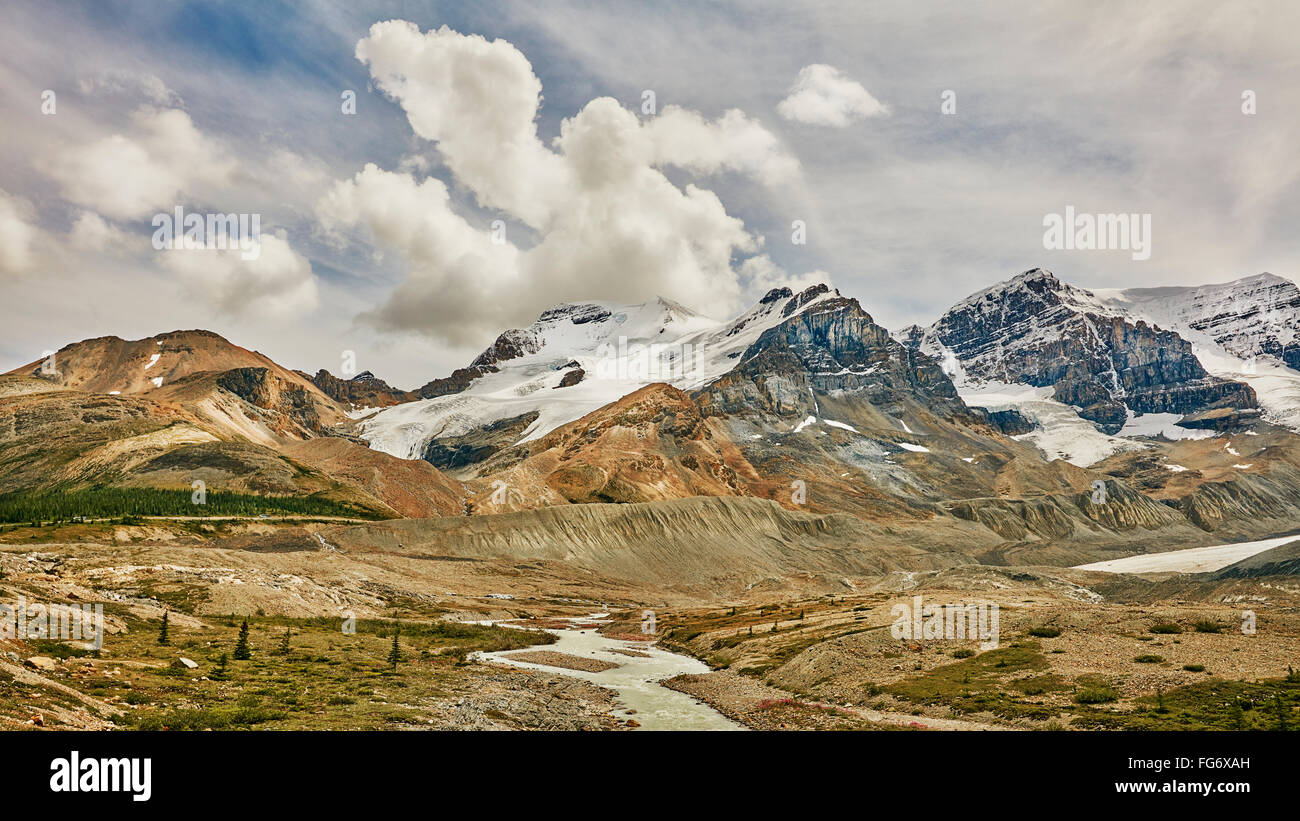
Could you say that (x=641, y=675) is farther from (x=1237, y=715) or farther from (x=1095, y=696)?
(x=1237, y=715)

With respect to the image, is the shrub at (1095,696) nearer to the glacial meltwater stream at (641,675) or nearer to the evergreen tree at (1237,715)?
the evergreen tree at (1237,715)

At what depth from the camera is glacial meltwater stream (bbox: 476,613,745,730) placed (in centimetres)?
4947

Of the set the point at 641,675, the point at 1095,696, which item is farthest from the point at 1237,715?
the point at 641,675

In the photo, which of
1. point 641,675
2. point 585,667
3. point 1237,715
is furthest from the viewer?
point 585,667

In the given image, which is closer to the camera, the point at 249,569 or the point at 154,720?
the point at 154,720

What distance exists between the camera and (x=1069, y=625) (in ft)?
219

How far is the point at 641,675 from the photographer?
246 feet

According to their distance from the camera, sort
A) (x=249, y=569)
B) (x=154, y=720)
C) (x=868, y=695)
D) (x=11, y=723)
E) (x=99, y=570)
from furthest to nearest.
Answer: (x=249, y=569)
(x=99, y=570)
(x=868, y=695)
(x=154, y=720)
(x=11, y=723)

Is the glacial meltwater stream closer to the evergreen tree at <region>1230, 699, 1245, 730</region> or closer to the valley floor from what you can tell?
the valley floor

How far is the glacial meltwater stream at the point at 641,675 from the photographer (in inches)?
1948

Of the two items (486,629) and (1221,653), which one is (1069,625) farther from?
(486,629)

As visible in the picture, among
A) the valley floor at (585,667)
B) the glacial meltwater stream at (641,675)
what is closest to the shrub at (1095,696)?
the valley floor at (585,667)
